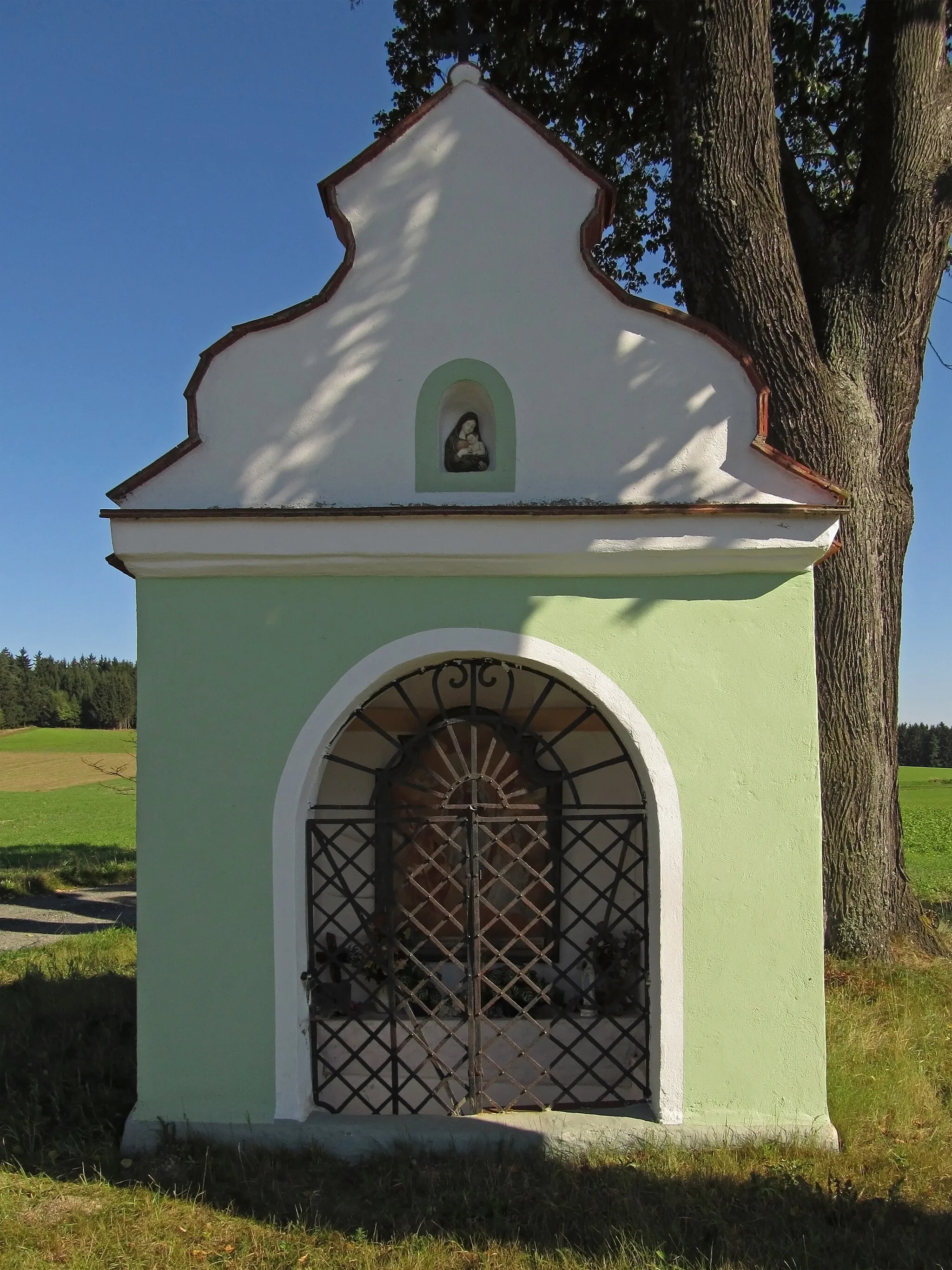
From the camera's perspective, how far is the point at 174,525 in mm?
4805

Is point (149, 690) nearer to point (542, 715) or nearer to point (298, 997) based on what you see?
point (298, 997)

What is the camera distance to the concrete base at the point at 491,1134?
15.1ft

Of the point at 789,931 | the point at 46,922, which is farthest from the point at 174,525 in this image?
the point at 46,922

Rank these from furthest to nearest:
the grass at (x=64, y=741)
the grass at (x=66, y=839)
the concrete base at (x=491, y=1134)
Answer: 1. the grass at (x=64, y=741)
2. the grass at (x=66, y=839)
3. the concrete base at (x=491, y=1134)

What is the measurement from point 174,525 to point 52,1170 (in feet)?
10.1

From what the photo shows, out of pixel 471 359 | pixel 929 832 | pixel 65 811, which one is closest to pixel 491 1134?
pixel 471 359

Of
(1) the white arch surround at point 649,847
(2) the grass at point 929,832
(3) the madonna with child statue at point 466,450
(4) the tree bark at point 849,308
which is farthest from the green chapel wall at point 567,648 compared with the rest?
(2) the grass at point 929,832

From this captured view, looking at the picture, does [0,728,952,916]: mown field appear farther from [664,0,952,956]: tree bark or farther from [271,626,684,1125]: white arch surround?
[271,626,684,1125]: white arch surround

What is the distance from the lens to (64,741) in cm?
5288

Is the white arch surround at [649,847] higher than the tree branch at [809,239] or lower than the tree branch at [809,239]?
lower

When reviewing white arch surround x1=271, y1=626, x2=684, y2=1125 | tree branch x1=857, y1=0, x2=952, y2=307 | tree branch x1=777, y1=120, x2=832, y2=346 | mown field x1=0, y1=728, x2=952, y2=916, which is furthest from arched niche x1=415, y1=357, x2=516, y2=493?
mown field x1=0, y1=728, x2=952, y2=916

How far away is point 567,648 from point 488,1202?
2435 mm

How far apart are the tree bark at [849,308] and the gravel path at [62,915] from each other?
356 inches

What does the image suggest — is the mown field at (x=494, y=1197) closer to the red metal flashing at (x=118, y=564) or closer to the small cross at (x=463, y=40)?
the red metal flashing at (x=118, y=564)
